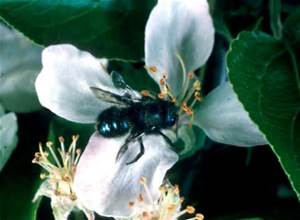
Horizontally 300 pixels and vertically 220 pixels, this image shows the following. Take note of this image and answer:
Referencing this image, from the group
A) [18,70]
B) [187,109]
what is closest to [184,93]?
[187,109]

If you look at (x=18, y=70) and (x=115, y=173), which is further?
(x=18, y=70)

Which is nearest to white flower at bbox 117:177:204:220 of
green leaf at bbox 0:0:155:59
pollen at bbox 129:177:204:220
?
pollen at bbox 129:177:204:220

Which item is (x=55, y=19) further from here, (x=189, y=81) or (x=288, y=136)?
(x=288, y=136)

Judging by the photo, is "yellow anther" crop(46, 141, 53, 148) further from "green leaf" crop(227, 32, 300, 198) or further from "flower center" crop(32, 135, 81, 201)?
"green leaf" crop(227, 32, 300, 198)

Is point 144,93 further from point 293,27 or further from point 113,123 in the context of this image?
point 293,27

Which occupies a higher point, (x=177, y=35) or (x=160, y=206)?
(x=177, y=35)

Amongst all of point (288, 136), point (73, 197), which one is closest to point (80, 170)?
point (73, 197)

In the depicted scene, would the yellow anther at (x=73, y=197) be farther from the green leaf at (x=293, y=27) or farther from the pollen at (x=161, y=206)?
the green leaf at (x=293, y=27)
